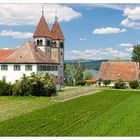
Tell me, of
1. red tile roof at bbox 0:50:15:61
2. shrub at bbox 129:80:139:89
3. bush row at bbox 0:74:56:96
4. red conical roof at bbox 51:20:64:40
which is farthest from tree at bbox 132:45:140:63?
bush row at bbox 0:74:56:96

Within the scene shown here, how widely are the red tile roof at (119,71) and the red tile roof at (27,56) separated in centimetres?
2165

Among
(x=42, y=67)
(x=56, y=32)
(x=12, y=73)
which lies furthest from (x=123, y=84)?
(x=12, y=73)

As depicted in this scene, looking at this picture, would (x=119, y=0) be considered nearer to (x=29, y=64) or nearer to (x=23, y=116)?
(x=23, y=116)

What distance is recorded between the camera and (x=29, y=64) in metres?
62.3

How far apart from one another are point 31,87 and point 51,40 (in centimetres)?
3216

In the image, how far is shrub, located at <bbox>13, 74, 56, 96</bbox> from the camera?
50438 mm

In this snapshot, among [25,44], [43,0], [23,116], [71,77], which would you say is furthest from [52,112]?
[71,77]

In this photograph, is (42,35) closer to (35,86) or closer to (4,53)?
(4,53)

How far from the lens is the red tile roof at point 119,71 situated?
8338 cm

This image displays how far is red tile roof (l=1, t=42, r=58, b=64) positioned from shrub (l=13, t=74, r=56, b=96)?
10702mm

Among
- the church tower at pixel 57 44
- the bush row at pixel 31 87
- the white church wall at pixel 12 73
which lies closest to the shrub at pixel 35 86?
the bush row at pixel 31 87

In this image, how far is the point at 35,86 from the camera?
167 ft

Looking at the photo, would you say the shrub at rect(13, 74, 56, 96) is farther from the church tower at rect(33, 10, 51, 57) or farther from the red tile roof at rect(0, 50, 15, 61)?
the church tower at rect(33, 10, 51, 57)

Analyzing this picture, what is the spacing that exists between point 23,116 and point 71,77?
240 ft
